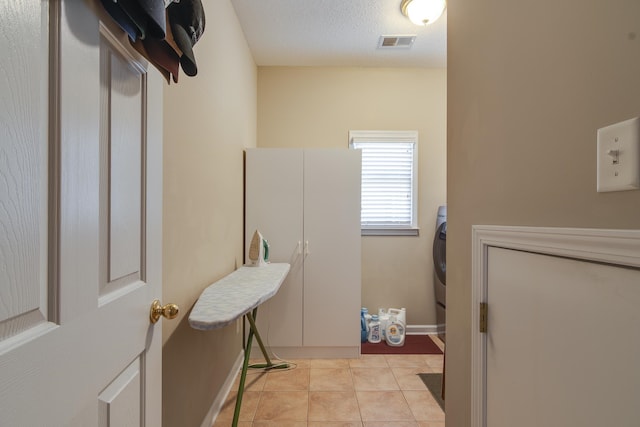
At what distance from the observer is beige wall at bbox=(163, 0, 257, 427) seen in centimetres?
135

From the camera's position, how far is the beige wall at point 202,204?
53.2 inches

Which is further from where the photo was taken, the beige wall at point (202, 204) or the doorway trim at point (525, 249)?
the beige wall at point (202, 204)

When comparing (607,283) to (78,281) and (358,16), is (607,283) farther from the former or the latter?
(358,16)

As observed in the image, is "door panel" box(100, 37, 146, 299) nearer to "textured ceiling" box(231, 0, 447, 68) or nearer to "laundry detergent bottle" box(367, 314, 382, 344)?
"textured ceiling" box(231, 0, 447, 68)

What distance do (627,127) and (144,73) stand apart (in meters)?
1.09

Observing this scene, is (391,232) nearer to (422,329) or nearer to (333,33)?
(422,329)

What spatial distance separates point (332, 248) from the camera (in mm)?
2707

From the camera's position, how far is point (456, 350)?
3.87 feet

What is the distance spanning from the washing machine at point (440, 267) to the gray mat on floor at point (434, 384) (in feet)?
2.38

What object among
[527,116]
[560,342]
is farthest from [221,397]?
[527,116]

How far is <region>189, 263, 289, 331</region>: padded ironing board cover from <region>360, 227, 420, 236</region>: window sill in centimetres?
120

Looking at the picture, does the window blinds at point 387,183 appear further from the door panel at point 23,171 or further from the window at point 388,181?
the door panel at point 23,171

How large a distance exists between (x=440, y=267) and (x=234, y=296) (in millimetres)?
2275

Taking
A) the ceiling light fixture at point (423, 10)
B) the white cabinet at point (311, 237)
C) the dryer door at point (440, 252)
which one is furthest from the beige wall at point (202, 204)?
the dryer door at point (440, 252)
